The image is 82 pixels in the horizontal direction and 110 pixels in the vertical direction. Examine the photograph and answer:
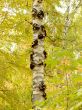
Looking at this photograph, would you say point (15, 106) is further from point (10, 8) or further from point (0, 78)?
point (10, 8)

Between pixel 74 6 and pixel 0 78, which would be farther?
pixel 74 6

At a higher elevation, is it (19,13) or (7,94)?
(19,13)

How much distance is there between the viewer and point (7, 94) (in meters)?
6.14

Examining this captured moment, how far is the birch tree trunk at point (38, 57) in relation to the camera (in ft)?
16.7

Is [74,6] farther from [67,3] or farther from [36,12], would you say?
[36,12]

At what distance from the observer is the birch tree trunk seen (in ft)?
16.7

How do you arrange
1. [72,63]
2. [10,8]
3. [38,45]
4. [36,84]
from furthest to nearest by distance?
[10,8] < [38,45] < [36,84] < [72,63]

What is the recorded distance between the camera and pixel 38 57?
5305mm

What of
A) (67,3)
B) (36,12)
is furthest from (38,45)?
(67,3)

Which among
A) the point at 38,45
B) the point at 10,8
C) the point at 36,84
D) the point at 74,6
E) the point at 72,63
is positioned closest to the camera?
the point at 72,63

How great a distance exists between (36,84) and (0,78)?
4.00 feet

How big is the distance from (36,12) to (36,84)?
4.57 ft

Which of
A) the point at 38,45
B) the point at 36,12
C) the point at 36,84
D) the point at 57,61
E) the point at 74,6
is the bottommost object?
the point at 74,6

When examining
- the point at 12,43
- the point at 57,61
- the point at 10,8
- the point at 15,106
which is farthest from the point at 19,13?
the point at 57,61
